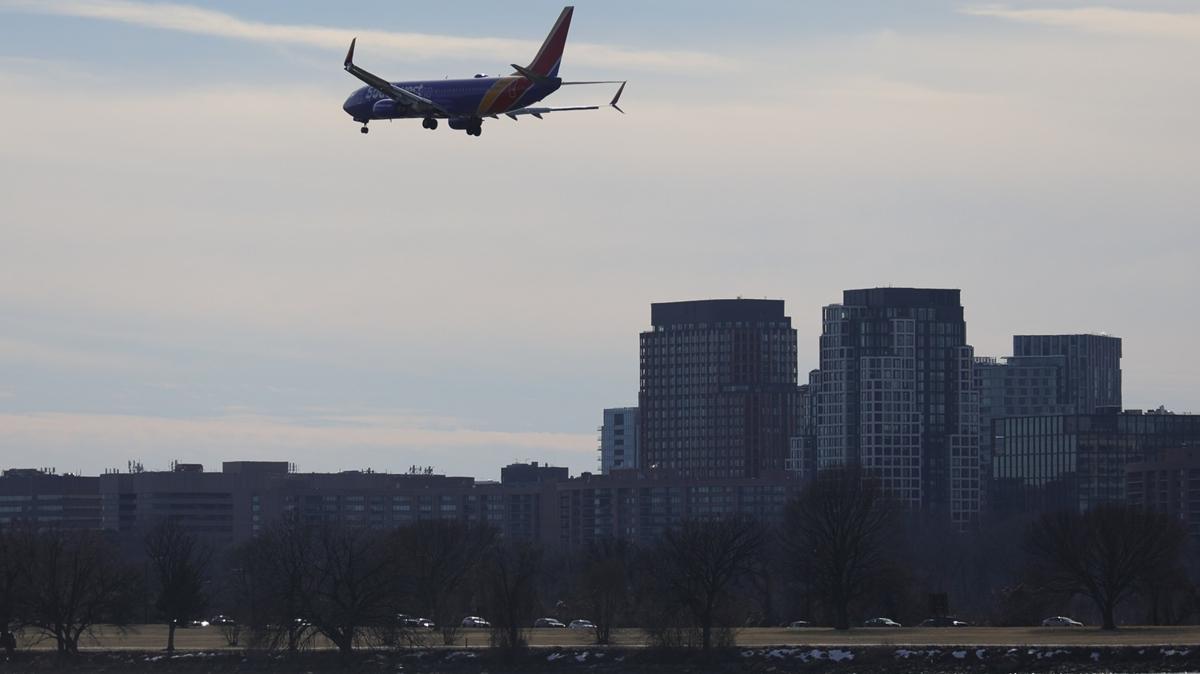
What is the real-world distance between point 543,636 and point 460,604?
20381 mm

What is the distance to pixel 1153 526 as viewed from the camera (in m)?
169

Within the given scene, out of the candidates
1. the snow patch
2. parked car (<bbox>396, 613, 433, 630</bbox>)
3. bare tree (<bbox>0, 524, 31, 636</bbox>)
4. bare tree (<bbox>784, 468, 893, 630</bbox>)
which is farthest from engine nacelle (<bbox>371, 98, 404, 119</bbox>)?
bare tree (<bbox>784, 468, 893, 630</bbox>)

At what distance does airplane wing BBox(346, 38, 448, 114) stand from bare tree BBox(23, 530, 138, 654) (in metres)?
45.0

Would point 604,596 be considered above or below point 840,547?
below

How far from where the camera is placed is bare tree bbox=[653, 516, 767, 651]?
14762cm

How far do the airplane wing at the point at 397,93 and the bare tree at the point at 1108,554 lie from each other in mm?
56165

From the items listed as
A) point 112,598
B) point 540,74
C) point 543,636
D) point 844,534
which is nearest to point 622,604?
point 543,636

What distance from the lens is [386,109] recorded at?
134125mm

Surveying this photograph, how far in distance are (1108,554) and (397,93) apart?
61.7 metres

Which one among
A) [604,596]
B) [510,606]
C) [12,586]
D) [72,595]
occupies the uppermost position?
[12,586]

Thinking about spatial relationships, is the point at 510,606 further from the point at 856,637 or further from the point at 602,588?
the point at 856,637

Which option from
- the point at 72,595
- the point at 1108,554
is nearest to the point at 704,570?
the point at 1108,554

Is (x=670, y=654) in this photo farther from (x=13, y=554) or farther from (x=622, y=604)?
(x=13, y=554)

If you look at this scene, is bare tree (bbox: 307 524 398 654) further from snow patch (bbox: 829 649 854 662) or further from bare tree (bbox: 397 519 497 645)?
snow patch (bbox: 829 649 854 662)
